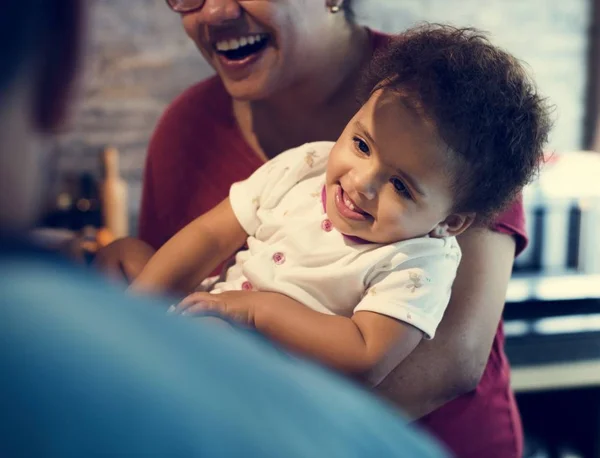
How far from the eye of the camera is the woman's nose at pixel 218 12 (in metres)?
0.86

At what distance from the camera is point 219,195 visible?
41.8 inches

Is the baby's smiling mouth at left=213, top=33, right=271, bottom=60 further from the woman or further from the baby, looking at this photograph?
the baby

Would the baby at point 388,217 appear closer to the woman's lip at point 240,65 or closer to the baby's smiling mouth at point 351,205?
the baby's smiling mouth at point 351,205

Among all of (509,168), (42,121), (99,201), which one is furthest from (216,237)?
(99,201)

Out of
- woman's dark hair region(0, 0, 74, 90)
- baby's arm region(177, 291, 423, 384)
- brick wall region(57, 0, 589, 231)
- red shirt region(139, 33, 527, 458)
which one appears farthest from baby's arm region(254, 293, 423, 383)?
brick wall region(57, 0, 589, 231)

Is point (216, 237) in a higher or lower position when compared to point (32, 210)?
lower

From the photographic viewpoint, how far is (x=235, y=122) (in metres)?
1.08

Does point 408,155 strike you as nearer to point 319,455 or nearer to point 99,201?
point 319,455

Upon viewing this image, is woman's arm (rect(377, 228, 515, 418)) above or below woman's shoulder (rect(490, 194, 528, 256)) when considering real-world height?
below

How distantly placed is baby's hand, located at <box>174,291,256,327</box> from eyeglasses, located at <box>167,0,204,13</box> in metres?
0.36

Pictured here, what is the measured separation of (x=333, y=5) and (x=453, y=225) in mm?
337

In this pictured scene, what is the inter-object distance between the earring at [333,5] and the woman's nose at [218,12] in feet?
0.49

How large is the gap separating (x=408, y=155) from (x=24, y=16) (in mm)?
515

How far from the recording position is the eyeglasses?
0.89 m
